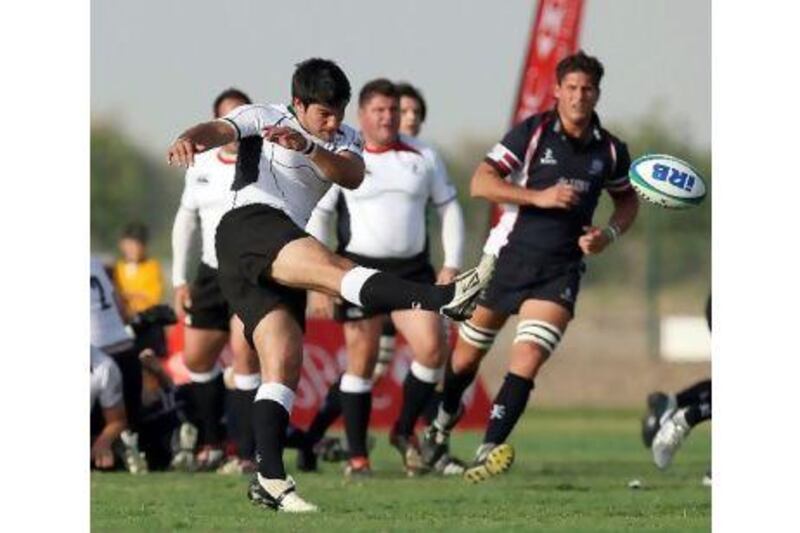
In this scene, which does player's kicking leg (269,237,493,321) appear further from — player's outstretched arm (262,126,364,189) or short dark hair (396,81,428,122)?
short dark hair (396,81,428,122)

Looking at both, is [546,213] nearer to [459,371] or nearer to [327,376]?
[459,371]

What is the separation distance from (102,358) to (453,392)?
2768 millimetres

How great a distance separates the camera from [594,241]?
14.7 metres

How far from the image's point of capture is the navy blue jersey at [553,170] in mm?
15016

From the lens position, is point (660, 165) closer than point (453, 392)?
Yes

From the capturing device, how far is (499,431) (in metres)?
14.3

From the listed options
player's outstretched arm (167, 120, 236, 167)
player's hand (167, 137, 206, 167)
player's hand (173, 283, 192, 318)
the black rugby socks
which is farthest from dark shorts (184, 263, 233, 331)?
player's hand (167, 137, 206, 167)

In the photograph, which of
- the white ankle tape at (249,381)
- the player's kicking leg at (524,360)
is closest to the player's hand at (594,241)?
the player's kicking leg at (524,360)

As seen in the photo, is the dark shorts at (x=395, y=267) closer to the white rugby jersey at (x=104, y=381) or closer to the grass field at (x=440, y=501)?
the grass field at (x=440, y=501)
